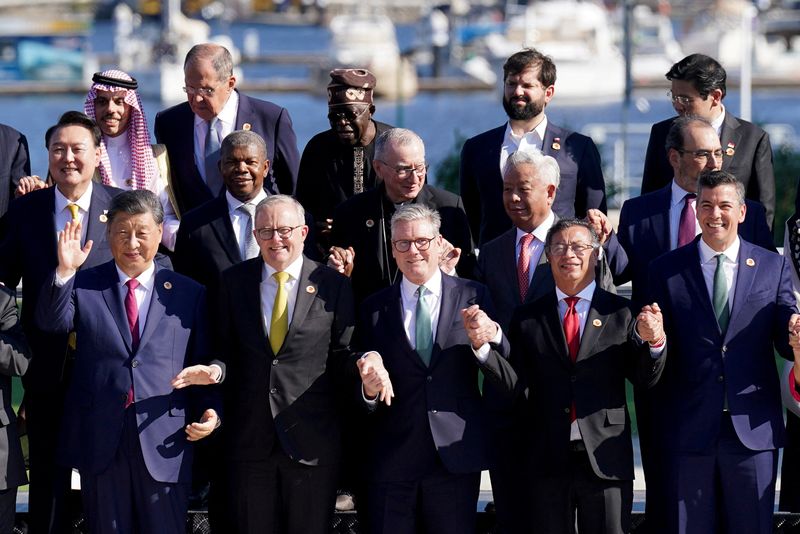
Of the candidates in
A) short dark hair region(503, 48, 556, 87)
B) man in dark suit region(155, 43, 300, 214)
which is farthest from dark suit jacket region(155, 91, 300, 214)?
short dark hair region(503, 48, 556, 87)

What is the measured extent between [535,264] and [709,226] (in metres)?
0.83

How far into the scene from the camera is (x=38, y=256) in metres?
6.57

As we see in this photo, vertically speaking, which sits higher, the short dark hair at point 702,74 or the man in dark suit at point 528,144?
the short dark hair at point 702,74

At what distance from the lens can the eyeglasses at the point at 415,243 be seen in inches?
240

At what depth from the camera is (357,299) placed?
6.88 meters

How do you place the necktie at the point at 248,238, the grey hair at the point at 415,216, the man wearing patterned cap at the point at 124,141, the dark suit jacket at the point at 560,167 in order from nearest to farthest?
the grey hair at the point at 415,216 → the necktie at the point at 248,238 → the man wearing patterned cap at the point at 124,141 → the dark suit jacket at the point at 560,167

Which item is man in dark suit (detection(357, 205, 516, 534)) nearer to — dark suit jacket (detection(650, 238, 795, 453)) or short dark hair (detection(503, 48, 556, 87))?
dark suit jacket (detection(650, 238, 795, 453))

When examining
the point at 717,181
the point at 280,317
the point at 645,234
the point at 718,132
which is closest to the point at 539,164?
the point at 645,234

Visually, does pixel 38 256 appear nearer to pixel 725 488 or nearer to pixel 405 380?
pixel 405 380

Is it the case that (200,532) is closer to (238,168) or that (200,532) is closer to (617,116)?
(238,168)

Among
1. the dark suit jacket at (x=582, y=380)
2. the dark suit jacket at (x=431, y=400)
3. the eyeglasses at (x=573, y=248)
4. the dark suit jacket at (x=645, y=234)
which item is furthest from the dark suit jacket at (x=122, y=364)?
the dark suit jacket at (x=645, y=234)

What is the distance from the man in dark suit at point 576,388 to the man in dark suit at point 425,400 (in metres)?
0.21

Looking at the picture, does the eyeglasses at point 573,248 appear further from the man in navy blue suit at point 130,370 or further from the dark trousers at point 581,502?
the man in navy blue suit at point 130,370

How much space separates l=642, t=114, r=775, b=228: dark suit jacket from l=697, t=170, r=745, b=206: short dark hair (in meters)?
0.96
